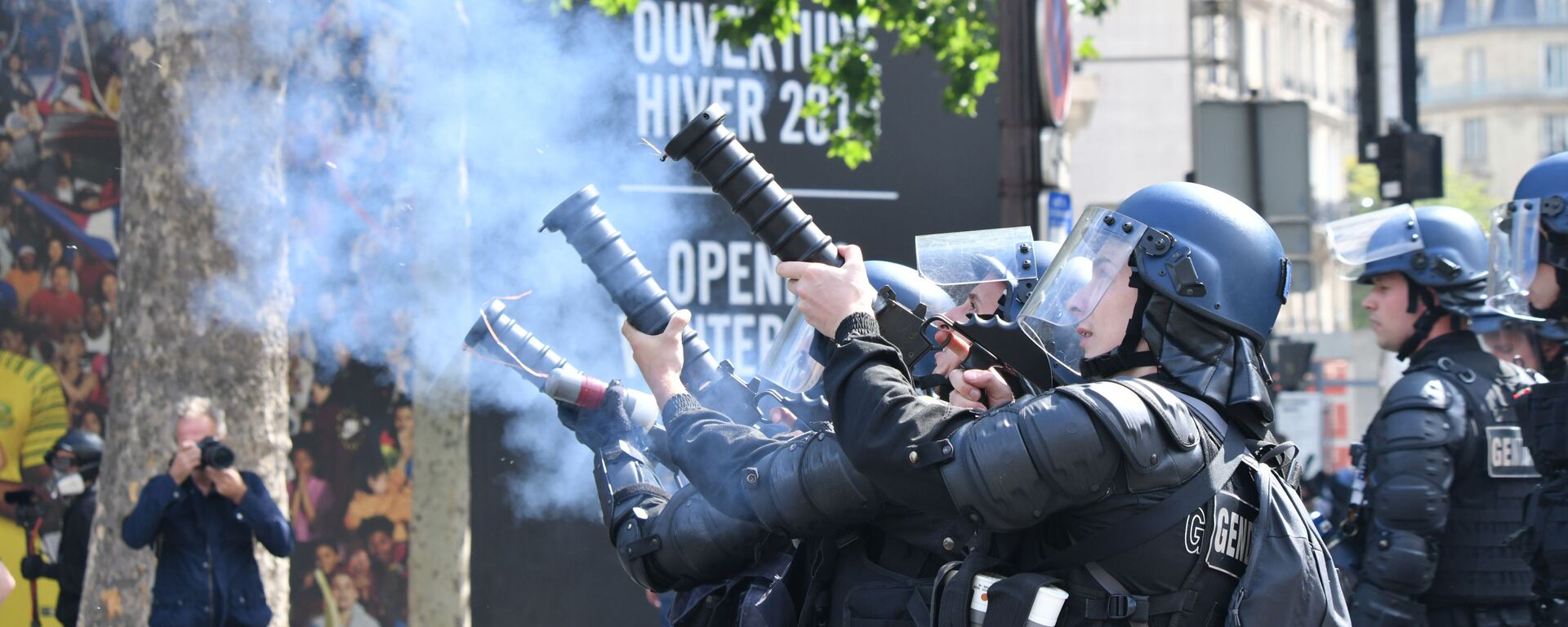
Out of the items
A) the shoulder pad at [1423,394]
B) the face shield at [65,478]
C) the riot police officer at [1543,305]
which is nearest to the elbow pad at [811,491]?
the riot police officer at [1543,305]

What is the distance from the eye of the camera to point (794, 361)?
3617mm

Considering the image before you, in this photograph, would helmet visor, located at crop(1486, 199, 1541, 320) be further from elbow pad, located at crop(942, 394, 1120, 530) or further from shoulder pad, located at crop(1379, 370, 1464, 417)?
elbow pad, located at crop(942, 394, 1120, 530)

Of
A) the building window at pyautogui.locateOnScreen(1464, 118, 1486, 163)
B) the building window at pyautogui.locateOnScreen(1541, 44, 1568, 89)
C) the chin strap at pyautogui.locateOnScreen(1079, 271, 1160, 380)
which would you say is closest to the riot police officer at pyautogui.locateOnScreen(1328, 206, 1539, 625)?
the chin strap at pyautogui.locateOnScreen(1079, 271, 1160, 380)

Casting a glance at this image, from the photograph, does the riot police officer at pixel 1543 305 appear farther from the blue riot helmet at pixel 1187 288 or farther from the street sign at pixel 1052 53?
the street sign at pixel 1052 53

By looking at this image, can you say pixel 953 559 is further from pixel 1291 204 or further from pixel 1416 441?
pixel 1291 204

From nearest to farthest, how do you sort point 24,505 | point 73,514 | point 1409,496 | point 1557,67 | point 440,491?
point 1409,496
point 73,514
point 24,505
point 440,491
point 1557,67

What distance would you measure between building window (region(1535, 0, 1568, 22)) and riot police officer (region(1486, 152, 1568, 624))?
5894 centimetres

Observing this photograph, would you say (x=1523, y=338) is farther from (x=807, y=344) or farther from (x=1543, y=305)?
(x=807, y=344)

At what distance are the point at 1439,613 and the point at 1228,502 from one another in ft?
7.98

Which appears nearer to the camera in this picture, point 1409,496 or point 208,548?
point 1409,496

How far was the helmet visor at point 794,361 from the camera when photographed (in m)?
3.56

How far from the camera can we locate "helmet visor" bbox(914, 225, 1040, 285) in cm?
350

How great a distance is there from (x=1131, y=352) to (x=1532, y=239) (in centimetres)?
215

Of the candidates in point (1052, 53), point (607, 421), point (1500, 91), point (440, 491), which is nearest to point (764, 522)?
point (607, 421)
